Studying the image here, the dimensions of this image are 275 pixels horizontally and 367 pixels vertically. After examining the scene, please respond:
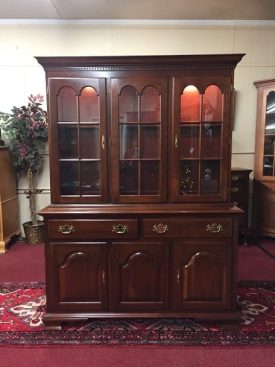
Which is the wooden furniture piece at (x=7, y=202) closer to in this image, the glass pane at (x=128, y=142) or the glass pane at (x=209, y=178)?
the glass pane at (x=128, y=142)

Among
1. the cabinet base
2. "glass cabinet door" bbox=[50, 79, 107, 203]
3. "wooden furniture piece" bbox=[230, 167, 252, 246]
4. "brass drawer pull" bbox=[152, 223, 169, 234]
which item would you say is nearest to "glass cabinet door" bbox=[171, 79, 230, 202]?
"brass drawer pull" bbox=[152, 223, 169, 234]

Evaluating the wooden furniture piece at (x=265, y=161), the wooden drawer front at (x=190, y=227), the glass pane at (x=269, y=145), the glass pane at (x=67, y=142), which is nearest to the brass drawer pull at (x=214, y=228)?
the wooden drawer front at (x=190, y=227)

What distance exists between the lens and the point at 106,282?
2055mm

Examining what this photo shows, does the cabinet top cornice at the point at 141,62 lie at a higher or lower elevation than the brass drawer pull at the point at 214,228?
higher

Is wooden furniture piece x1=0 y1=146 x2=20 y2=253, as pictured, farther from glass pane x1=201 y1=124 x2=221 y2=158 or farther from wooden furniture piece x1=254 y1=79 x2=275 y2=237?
wooden furniture piece x1=254 y1=79 x2=275 y2=237

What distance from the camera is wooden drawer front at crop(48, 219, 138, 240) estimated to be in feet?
6.57

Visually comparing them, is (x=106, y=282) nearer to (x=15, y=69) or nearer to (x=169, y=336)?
(x=169, y=336)

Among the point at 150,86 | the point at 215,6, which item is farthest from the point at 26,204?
the point at 215,6

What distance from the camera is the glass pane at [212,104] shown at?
6.56 feet

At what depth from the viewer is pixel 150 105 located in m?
2.04

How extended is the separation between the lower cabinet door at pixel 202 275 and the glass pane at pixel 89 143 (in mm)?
867

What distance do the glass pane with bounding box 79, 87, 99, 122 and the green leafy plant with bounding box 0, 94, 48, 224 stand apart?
1709mm

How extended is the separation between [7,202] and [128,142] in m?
2.33

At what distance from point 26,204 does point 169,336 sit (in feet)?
9.27
